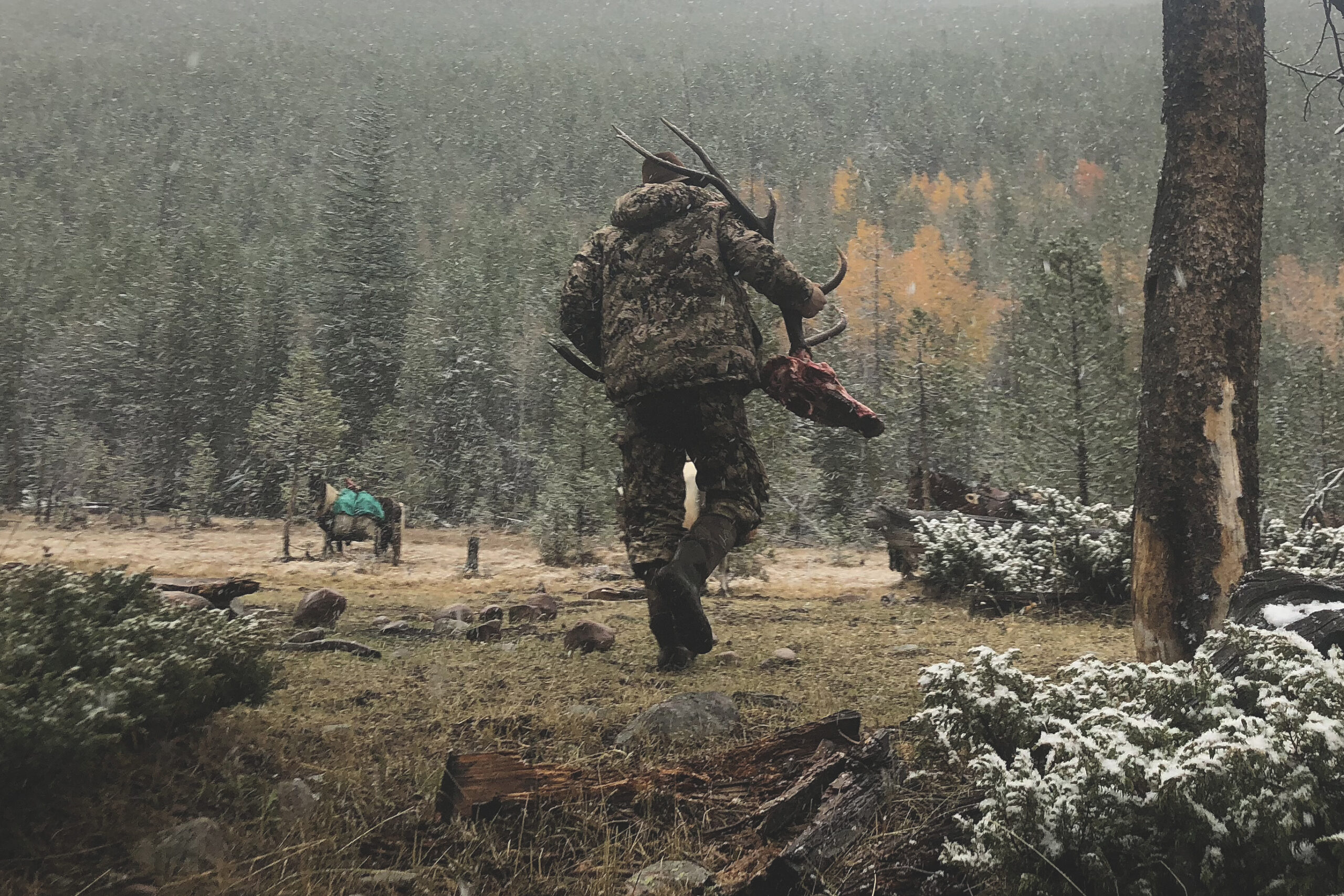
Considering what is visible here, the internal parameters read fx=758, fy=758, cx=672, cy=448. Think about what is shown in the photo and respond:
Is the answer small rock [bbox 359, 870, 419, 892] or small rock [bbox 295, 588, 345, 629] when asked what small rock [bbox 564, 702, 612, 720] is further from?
small rock [bbox 295, 588, 345, 629]

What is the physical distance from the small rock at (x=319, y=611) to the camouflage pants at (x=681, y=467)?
8.32 feet

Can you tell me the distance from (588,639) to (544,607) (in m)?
2.01

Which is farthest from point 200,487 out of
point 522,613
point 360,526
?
point 522,613

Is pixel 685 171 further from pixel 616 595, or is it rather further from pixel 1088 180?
pixel 1088 180

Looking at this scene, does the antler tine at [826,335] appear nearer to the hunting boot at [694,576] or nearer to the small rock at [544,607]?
the hunting boot at [694,576]

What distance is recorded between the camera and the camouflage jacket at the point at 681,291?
407cm

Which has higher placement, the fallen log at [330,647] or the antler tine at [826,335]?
the antler tine at [826,335]

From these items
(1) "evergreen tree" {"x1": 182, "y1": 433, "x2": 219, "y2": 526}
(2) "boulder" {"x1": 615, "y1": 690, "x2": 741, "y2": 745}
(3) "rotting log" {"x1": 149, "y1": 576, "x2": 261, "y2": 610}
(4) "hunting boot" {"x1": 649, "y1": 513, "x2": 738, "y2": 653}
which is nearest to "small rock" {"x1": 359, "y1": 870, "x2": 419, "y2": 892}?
(2) "boulder" {"x1": 615, "y1": 690, "x2": 741, "y2": 745}

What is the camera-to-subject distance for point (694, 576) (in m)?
3.69

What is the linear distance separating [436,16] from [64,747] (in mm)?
145394

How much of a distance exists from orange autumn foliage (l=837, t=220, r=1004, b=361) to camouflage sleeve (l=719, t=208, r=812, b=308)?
98.3 ft

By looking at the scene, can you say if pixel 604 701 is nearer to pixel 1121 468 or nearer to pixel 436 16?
pixel 1121 468

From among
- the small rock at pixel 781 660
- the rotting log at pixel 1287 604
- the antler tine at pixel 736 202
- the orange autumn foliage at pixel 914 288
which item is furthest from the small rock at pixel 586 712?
the orange autumn foliage at pixel 914 288

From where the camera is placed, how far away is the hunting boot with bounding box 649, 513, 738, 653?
357cm
